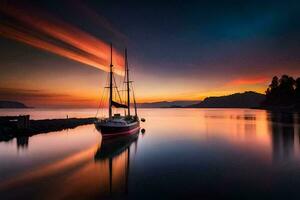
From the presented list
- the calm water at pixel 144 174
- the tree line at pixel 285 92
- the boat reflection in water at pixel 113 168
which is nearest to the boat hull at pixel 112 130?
the boat reflection in water at pixel 113 168

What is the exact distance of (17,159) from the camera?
1881 cm

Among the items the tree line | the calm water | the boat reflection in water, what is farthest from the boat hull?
the tree line

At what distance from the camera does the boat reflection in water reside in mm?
11945

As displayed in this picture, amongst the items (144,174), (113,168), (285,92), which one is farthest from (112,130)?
(285,92)

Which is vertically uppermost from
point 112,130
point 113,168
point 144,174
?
point 112,130

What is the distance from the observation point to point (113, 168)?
17.0 metres

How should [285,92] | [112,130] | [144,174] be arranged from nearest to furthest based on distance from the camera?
1. [144,174]
2. [112,130]
3. [285,92]

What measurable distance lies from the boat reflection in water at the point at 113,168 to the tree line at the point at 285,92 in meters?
136

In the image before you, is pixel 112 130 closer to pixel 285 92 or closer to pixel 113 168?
pixel 113 168

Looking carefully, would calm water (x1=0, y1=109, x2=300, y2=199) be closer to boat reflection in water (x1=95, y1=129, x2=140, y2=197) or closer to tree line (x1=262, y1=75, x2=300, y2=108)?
boat reflection in water (x1=95, y1=129, x2=140, y2=197)

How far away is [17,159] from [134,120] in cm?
2241

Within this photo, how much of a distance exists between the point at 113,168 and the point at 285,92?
152905 mm

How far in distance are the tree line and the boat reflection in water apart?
136 m

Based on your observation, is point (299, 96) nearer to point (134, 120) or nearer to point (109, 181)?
point (134, 120)
